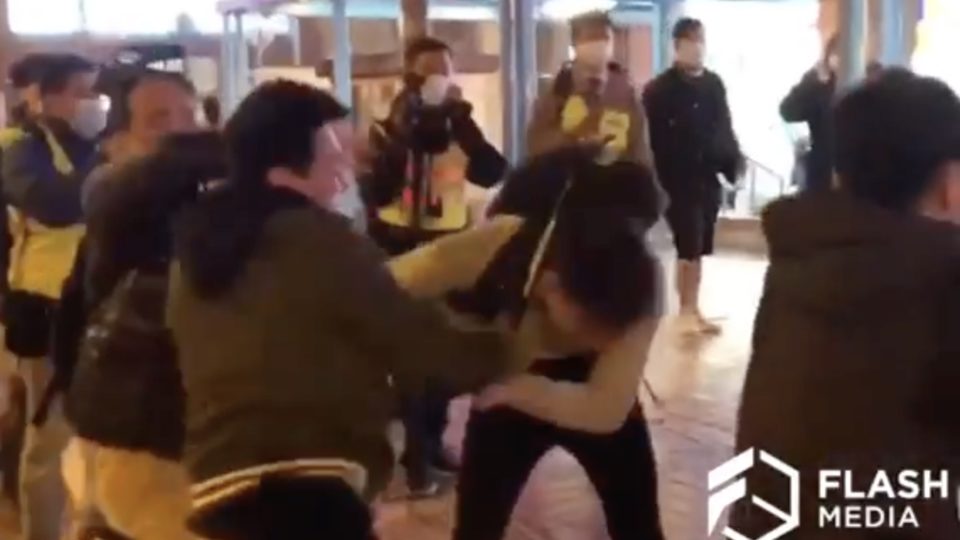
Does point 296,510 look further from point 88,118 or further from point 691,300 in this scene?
point 691,300

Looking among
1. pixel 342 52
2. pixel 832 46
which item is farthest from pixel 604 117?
pixel 342 52

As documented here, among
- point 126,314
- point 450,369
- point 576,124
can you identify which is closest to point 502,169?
point 576,124

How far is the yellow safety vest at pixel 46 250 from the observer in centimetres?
419

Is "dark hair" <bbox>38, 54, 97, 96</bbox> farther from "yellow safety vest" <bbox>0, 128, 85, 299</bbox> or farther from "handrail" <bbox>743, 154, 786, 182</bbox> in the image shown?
"handrail" <bbox>743, 154, 786, 182</bbox>

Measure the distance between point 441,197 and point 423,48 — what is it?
0.50 metres

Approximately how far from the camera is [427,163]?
5.02 m

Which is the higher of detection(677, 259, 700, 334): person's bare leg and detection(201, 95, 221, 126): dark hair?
detection(201, 95, 221, 126): dark hair

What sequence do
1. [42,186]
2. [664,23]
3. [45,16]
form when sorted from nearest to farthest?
[42,186] → [664,23] → [45,16]

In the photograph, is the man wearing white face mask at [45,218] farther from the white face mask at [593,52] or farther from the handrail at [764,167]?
the handrail at [764,167]

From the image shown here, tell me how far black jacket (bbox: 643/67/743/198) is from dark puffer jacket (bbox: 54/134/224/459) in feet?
14.2

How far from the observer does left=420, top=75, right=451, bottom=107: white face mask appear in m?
5.00

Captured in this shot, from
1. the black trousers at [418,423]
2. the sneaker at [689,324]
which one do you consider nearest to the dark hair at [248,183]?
the black trousers at [418,423]

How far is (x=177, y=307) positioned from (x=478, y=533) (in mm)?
1008

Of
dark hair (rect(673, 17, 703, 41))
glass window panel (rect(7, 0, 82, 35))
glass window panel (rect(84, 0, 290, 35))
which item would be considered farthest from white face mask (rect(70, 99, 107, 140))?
glass window panel (rect(84, 0, 290, 35))
